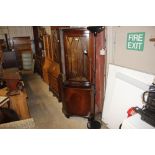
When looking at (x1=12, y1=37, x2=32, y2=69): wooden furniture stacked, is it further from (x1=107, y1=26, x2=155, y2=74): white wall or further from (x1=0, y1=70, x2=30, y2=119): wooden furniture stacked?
(x1=107, y1=26, x2=155, y2=74): white wall

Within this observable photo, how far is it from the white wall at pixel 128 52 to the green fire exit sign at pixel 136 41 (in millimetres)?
46

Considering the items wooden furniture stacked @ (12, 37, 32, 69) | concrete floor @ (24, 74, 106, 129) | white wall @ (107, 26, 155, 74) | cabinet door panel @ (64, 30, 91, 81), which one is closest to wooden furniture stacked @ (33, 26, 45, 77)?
wooden furniture stacked @ (12, 37, 32, 69)

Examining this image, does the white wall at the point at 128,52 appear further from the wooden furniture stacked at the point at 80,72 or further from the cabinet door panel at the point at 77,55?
the cabinet door panel at the point at 77,55

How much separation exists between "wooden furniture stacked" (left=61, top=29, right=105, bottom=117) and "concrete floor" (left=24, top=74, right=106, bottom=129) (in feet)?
0.57

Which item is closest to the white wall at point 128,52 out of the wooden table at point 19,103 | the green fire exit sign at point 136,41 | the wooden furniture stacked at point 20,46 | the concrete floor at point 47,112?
the green fire exit sign at point 136,41

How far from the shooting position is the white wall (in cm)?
211

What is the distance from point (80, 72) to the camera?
3.06 metres

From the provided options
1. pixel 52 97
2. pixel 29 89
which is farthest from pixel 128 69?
pixel 29 89

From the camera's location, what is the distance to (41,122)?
10.6ft

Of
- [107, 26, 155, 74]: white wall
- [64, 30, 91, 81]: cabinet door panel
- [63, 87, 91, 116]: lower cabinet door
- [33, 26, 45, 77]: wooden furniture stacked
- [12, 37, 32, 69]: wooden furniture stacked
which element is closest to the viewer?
[107, 26, 155, 74]: white wall

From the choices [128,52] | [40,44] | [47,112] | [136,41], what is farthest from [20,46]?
[136,41]

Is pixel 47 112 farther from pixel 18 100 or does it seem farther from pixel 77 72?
pixel 77 72

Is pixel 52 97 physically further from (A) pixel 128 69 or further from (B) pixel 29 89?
(A) pixel 128 69
